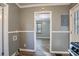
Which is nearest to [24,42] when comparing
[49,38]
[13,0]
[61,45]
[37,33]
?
[37,33]

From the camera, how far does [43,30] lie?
141 inches

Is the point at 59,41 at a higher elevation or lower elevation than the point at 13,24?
lower

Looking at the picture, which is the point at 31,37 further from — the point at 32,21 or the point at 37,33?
the point at 32,21

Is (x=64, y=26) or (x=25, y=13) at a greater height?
(x=25, y=13)

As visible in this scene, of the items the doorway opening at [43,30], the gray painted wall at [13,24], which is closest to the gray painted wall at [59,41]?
the doorway opening at [43,30]

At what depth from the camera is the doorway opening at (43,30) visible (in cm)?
359

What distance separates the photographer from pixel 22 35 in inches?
138

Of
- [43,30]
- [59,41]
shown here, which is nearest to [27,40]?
[43,30]

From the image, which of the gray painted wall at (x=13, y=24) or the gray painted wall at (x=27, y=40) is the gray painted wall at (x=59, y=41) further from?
the gray painted wall at (x=13, y=24)

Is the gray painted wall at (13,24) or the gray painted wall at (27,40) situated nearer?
the gray painted wall at (13,24)

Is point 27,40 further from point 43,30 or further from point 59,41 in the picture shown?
point 59,41

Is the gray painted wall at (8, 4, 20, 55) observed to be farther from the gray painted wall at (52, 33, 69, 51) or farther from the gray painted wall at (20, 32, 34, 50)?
the gray painted wall at (52, 33, 69, 51)

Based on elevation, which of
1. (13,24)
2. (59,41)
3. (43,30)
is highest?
(13,24)

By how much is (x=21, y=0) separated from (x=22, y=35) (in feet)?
8.70
